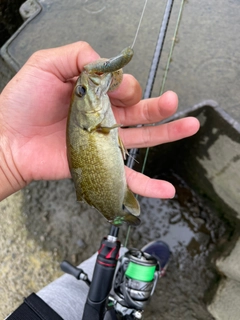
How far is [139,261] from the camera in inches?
89.8

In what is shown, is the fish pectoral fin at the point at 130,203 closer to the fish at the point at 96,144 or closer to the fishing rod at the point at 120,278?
the fish at the point at 96,144

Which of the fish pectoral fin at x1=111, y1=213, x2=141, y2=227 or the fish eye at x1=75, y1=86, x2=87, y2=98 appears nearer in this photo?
the fish eye at x1=75, y1=86, x2=87, y2=98

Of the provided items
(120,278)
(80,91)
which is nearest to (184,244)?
(120,278)

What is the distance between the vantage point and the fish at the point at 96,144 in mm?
1503

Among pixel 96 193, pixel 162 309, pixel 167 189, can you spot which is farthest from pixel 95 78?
pixel 162 309

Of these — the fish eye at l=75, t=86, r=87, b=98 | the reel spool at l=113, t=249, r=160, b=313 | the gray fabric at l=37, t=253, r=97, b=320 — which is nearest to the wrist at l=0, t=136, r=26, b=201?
the fish eye at l=75, t=86, r=87, b=98

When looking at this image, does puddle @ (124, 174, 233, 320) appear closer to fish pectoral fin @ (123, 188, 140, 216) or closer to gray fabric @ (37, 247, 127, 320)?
gray fabric @ (37, 247, 127, 320)

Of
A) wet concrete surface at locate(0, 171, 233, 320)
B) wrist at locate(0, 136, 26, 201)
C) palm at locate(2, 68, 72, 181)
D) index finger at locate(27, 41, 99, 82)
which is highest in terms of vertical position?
index finger at locate(27, 41, 99, 82)

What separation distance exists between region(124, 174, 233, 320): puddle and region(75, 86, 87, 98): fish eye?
182 centimetres

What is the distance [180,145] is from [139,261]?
3.71ft

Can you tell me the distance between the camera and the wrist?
6.27ft

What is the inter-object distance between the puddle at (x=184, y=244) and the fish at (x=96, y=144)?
1.51 m

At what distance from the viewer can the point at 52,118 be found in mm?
1894

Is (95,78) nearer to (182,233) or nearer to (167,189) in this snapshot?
(167,189)
